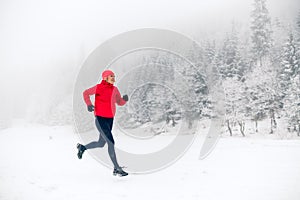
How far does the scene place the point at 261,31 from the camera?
56.2m

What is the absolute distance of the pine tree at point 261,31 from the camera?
56.1 m

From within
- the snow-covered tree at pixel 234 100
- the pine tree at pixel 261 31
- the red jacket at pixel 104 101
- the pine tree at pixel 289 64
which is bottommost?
the red jacket at pixel 104 101

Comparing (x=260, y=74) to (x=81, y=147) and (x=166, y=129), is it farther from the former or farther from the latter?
(x=81, y=147)

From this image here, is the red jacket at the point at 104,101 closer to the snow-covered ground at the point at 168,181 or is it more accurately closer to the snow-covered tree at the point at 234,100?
the snow-covered ground at the point at 168,181

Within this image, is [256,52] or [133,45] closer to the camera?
[133,45]

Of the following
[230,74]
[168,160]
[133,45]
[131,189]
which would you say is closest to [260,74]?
[230,74]


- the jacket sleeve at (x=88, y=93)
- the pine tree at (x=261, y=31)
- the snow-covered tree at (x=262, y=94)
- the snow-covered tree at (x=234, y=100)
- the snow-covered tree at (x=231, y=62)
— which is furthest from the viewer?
the pine tree at (x=261, y=31)

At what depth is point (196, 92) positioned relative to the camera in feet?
152

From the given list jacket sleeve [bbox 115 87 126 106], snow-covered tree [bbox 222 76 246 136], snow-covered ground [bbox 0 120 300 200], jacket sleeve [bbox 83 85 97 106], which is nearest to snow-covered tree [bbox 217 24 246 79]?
snow-covered tree [bbox 222 76 246 136]

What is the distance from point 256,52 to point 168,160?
5642 cm

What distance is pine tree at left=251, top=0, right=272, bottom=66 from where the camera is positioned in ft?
184

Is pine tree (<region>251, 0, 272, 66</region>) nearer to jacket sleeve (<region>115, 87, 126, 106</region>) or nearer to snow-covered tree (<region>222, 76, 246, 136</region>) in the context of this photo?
snow-covered tree (<region>222, 76, 246, 136</region>)

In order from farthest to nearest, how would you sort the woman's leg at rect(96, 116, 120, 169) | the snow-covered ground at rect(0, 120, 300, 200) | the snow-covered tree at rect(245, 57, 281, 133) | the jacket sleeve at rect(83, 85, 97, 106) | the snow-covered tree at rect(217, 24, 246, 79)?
the snow-covered tree at rect(217, 24, 246, 79) < the snow-covered tree at rect(245, 57, 281, 133) < the jacket sleeve at rect(83, 85, 97, 106) < the woman's leg at rect(96, 116, 120, 169) < the snow-covered ground at rect(0, 120, 300, 200)

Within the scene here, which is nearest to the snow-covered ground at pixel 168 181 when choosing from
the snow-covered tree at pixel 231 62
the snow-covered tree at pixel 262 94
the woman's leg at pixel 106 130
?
the woman's leg at pixel 106 130
